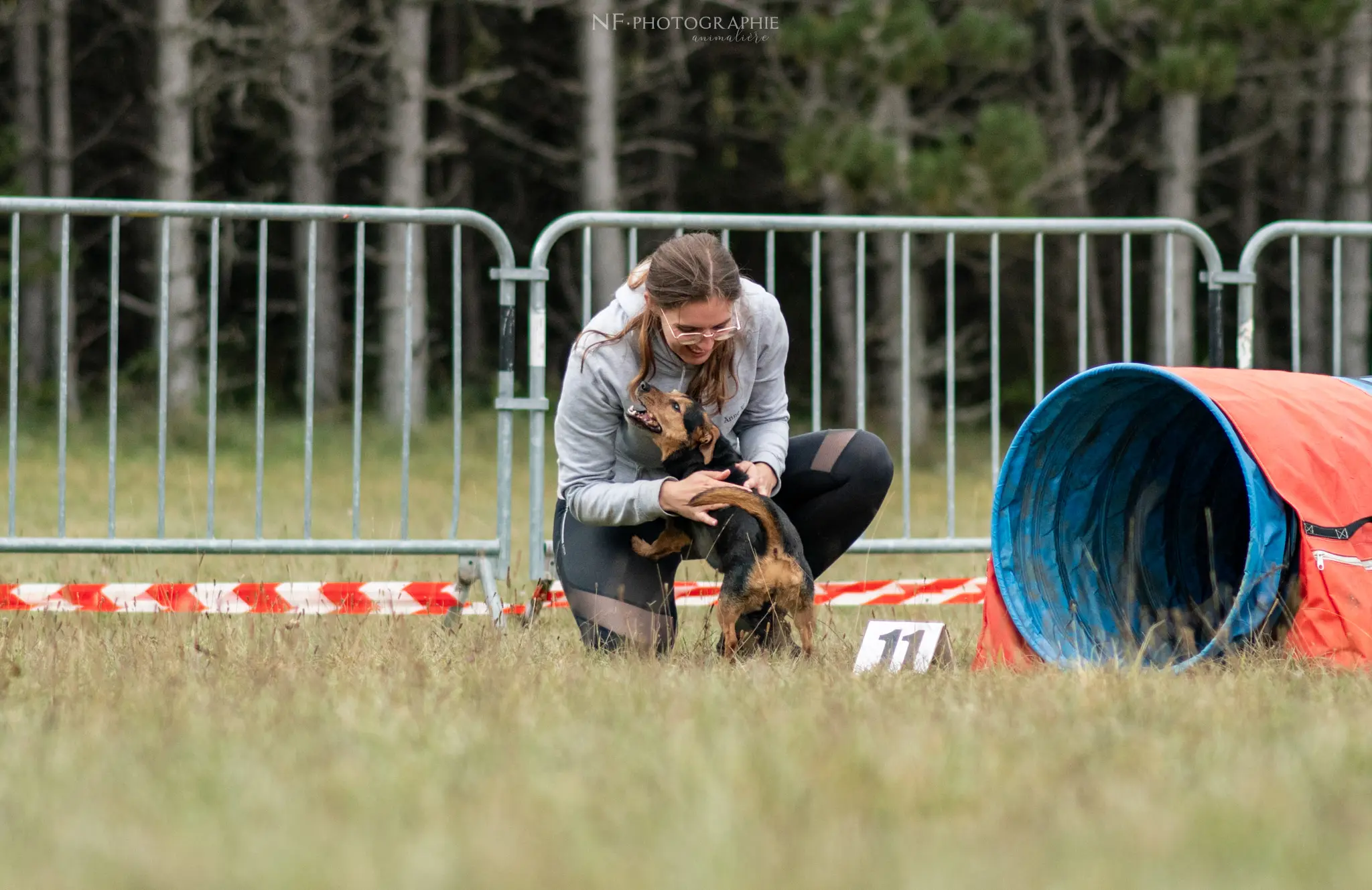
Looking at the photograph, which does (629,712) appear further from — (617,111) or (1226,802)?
(617,111)

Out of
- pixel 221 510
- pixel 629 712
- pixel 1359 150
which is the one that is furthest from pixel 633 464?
pixel 1359 150

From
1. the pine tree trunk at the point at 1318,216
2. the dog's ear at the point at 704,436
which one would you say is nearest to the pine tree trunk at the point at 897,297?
the pine tree trunk at the point at 1318,216

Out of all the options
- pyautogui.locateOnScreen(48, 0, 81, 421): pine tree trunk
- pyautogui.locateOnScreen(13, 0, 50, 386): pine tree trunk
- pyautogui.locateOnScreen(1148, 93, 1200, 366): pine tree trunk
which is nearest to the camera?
pyautogui.locateOnScreen(1148, 93, 1200, 366): pine tree trunk

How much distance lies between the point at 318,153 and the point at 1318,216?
12.1 metres

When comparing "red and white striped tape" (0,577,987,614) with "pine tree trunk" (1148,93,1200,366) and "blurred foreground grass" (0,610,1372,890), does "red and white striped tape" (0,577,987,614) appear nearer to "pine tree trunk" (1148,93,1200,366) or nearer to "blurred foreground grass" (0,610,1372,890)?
"blurred foreground grass" (0,610,1372,890)

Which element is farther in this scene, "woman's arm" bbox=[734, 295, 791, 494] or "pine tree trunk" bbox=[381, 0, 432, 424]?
"pine tree trunk" bbox=[381, 0, 432, 424]

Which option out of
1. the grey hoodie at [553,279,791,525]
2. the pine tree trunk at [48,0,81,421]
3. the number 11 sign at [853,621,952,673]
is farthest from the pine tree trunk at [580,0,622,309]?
the number 11 sign at [853,621,952,673]

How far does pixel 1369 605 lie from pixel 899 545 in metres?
2.07

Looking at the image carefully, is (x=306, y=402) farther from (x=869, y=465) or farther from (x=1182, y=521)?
(x=1182, y=521)

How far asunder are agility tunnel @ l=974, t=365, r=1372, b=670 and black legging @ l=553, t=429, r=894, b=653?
0.44 metres

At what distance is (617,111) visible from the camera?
827 inches

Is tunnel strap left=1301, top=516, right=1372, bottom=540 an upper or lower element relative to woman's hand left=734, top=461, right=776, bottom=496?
lower

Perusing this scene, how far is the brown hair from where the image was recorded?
4156mm

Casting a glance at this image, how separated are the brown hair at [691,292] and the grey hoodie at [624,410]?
0.12 ft
